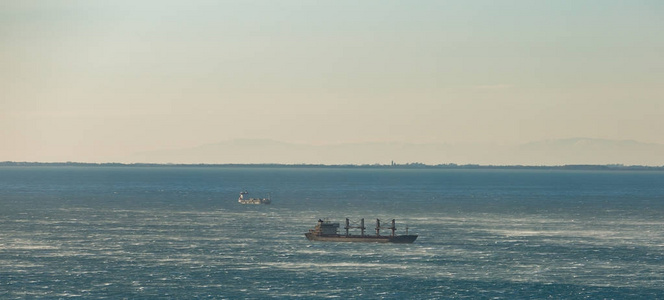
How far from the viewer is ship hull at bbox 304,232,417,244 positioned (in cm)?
12494

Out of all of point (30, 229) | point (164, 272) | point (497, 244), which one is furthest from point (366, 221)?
point (164, 272)

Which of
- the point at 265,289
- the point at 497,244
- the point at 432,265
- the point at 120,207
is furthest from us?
the point at 120,207

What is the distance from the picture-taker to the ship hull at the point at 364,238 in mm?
124938

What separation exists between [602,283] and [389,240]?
3993 centimetres

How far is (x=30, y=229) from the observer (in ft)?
462

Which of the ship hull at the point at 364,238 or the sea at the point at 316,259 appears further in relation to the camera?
the ship hull at the point at 364,238

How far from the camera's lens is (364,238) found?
12825 cm

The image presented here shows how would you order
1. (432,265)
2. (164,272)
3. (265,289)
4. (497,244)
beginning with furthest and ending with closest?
(497,244)
(432,265)
(164,272)
(265,289)

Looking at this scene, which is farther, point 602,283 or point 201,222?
point 201,222

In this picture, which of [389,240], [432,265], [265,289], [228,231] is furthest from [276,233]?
[265,289]

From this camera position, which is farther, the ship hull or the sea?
the ship hull

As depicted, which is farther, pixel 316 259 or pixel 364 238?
pixel 364 238

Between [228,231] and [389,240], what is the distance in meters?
26.0

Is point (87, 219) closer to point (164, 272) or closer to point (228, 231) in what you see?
point (228, 231)
